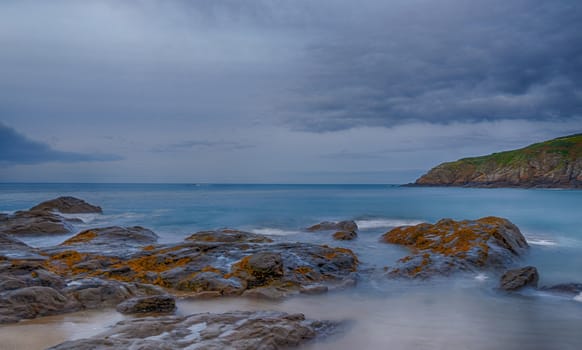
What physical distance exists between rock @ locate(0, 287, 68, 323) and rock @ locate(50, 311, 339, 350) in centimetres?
219

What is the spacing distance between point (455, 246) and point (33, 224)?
69.3 ft

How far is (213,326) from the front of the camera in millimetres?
6691

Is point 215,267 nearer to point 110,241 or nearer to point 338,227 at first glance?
point 110,241

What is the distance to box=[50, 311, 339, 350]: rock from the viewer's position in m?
5.62

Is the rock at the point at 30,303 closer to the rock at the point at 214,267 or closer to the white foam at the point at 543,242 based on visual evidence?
the rock at the point at 214,267

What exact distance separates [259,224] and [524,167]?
112363 millimetres

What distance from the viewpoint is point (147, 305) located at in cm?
805

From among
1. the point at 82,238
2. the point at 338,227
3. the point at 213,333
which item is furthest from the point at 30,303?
the point at 338,227

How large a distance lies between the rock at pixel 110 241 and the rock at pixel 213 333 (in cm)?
783

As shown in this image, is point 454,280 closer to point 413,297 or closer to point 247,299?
point 413,297

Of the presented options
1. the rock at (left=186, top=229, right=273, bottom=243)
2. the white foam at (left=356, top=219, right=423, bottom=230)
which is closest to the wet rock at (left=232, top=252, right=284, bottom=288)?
the rock at (left=186, top=229, right=273, bottom=243)

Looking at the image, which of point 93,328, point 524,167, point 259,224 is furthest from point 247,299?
point 524,167

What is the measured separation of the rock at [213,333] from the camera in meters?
5.62

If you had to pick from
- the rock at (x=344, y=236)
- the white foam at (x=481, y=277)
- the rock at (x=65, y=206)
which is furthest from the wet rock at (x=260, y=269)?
the rock at (x=65, y=206)
